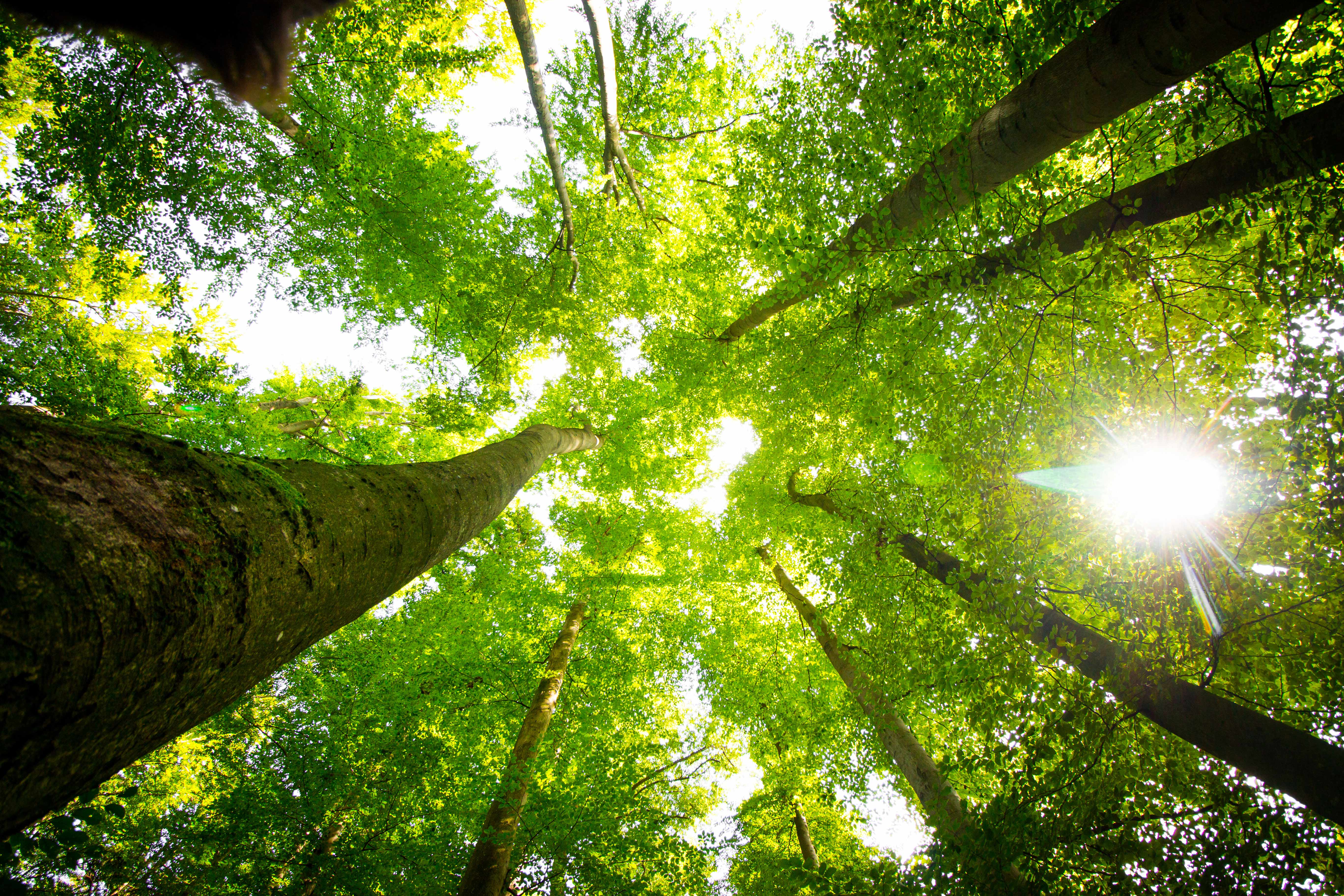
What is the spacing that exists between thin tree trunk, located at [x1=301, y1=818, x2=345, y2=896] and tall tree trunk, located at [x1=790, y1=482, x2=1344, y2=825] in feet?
23.8

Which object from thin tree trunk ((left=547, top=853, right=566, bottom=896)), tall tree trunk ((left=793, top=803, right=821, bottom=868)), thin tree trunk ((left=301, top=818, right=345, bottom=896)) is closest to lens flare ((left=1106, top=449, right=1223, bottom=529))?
thin tree trunk ((left=547, top=853, right=566, bottom=896))

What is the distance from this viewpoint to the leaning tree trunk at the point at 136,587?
863 millimetres

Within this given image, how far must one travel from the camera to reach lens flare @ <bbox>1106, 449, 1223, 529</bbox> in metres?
3.69

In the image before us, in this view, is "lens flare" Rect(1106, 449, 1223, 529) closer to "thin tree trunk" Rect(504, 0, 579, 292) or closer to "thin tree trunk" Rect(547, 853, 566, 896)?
"thin tree trunk" Rect(504, 0, 579, 292)

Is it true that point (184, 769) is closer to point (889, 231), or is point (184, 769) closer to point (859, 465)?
point (859, 465)

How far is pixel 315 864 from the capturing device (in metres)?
5.05

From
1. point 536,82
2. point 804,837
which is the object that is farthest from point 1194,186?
point 804,837

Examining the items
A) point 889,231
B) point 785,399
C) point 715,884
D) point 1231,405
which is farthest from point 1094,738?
point 715,884

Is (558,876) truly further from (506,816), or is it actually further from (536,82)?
(536,82)

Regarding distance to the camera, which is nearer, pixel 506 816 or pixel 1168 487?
pixel 1168 487

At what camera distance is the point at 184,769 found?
873cm

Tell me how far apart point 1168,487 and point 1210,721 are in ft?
5.74

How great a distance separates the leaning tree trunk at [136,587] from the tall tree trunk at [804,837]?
35.9 feet

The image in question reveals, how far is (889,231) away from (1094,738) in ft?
12.5
